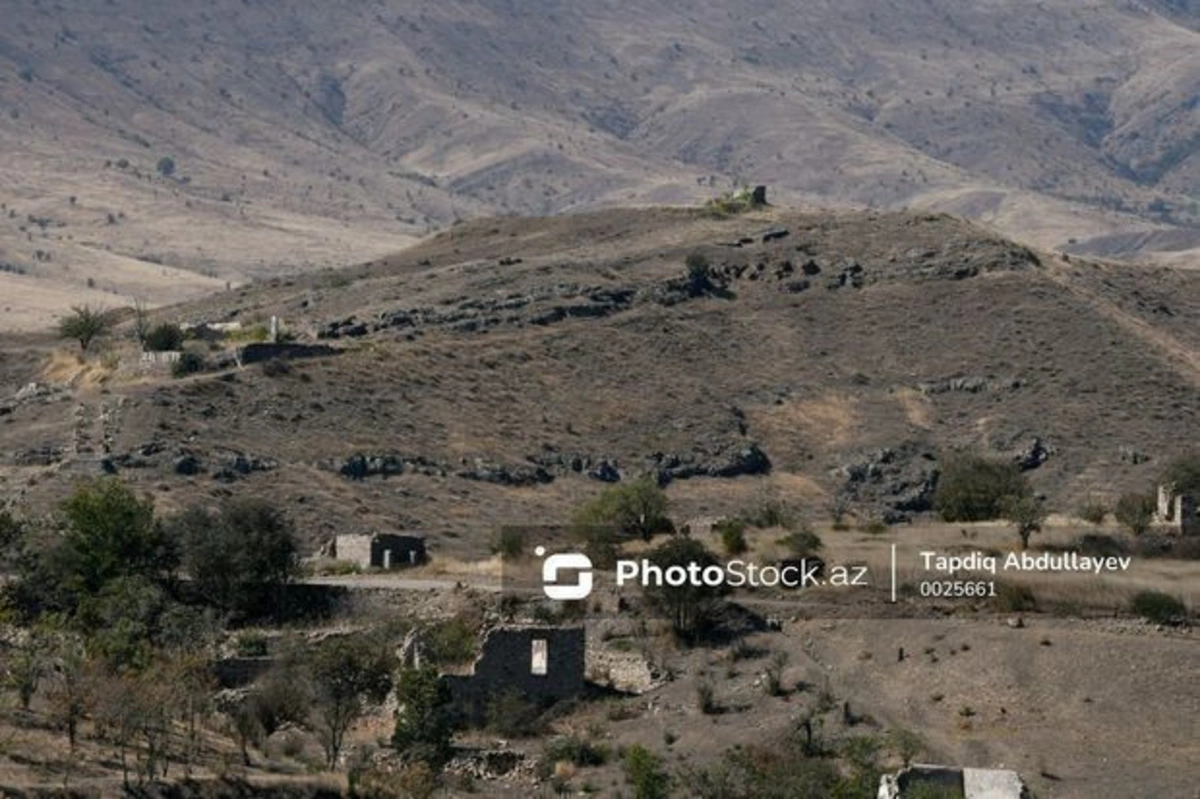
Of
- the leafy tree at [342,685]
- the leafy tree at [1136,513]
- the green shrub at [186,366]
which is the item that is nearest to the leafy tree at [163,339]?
the green shrub at [186,366]

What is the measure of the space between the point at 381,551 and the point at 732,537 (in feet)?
27.2

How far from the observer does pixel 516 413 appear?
92125 millimetres

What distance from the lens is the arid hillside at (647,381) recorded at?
265 feet

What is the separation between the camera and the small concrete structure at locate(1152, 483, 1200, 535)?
6238 centimetres

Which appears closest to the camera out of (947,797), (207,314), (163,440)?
(947,797)

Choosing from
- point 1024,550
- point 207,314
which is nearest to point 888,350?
point 207,314

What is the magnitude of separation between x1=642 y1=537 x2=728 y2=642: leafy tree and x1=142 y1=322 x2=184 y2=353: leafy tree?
37423 millimetres

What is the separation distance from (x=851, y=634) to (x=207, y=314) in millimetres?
59707

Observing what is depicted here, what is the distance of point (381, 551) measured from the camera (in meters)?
63.2

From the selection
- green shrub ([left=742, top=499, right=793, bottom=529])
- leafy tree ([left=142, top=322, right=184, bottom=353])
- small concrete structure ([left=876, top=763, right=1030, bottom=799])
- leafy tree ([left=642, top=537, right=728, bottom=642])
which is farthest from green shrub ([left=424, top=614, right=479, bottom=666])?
leafy tree ([left=142, top=322, right=184, bottom=353])

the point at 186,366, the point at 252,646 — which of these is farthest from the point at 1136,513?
the point at 186,366

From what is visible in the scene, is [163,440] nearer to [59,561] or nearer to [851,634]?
[59,561]

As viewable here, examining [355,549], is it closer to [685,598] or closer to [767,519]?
[767,519]

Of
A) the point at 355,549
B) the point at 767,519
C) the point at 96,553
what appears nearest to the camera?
the point at 96,553
